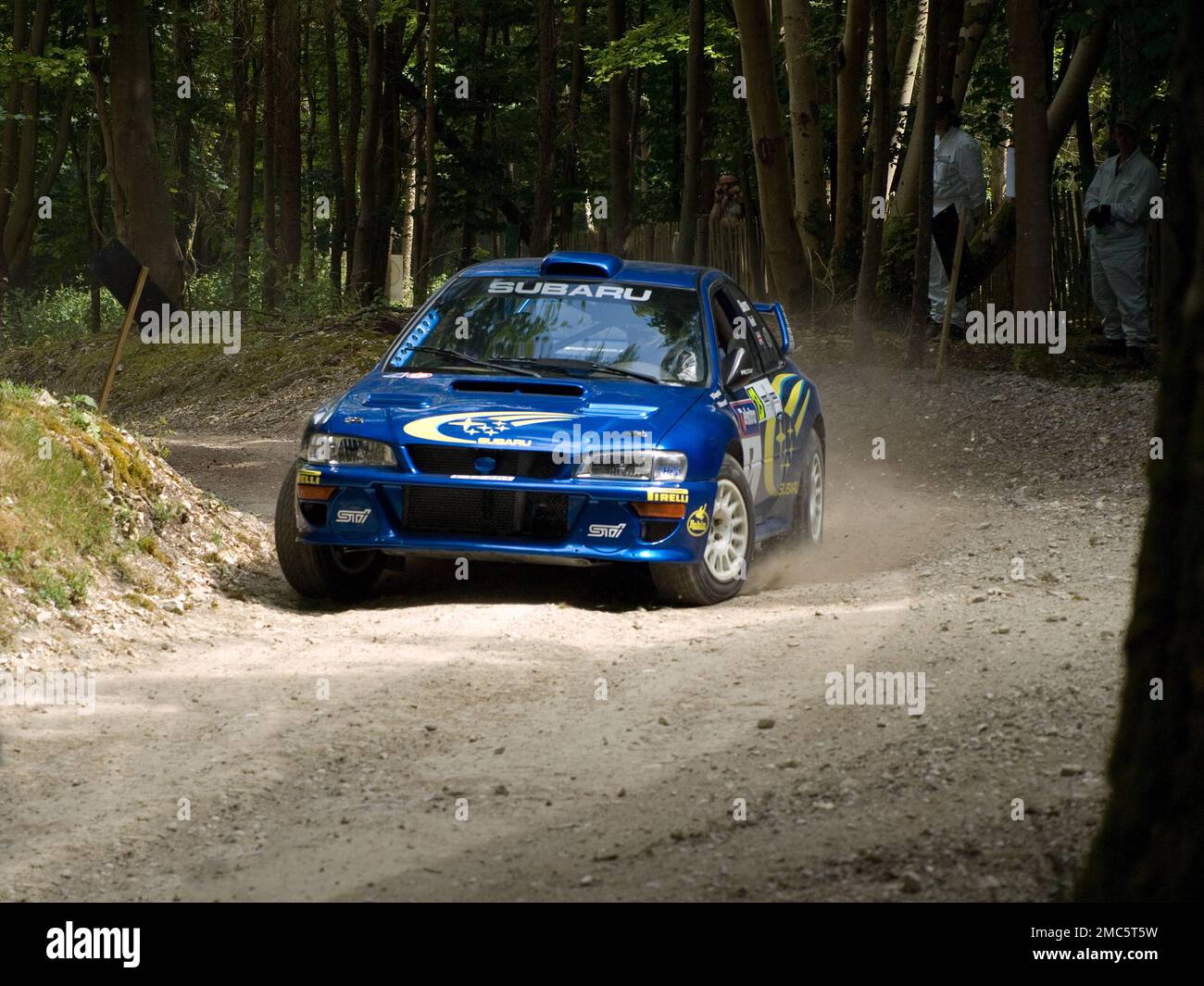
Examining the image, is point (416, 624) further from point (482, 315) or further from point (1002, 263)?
point (1002, 263)

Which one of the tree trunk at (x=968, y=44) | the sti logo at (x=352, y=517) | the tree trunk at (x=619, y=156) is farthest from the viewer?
the tree trunk at (x=619, y=156)

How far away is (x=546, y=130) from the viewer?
2330 centimetres

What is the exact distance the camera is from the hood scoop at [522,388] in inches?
345

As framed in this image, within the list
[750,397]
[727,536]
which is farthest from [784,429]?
[727,536]

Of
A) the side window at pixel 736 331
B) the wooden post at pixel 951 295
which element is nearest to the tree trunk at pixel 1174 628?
the side window at pixel 736 331

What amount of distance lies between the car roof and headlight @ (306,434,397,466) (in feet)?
6.03

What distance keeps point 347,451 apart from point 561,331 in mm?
1578

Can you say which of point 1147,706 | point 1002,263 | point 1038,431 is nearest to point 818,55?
point 1002,263

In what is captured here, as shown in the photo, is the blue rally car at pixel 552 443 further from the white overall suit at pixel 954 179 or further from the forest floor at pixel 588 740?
the white overall suit at pixel 954 179

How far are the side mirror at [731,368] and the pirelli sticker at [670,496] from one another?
1094 millimetres

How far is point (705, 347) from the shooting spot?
9.45 m

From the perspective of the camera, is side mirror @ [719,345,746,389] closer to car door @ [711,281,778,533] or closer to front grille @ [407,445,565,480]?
car door @ [711,281,778,533]

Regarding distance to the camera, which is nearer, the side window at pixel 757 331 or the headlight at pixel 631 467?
the headlight at pixel 631 467

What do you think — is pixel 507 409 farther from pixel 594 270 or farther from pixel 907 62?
pixel 907 62
